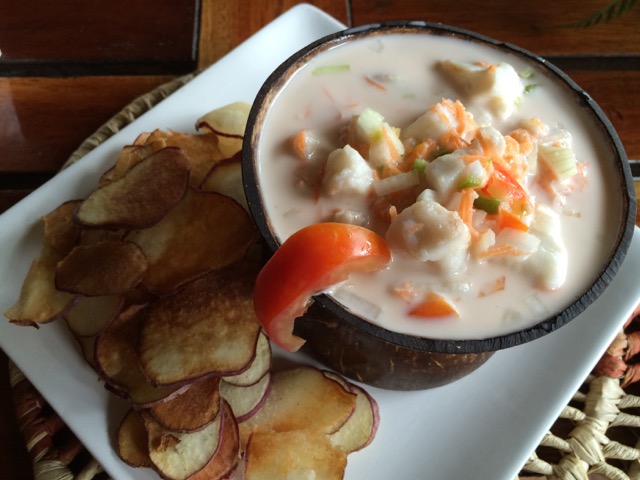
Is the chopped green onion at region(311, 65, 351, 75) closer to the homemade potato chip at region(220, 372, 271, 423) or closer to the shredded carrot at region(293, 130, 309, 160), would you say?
the shredded carrot at region(293, 130, 309, 160)

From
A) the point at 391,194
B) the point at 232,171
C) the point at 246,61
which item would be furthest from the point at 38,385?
the point at 246,61

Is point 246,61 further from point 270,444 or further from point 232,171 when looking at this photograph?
point 270,444

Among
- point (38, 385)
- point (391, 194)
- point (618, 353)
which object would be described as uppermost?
point (391, 194)

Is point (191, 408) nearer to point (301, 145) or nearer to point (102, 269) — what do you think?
point (102, 269)

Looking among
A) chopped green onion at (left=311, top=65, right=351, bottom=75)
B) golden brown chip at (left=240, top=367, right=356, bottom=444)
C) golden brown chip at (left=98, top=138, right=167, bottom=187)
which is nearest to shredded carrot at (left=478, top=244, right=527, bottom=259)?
golden brown chip at (left=240, top=367, right=356, bottom=444)

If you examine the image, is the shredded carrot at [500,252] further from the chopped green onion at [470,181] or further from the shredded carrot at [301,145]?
the shredded carrot at [301,145]

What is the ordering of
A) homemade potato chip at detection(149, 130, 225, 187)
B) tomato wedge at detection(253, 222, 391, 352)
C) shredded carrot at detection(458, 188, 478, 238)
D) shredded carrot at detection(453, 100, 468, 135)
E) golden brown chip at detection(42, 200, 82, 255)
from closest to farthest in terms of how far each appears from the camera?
tomato wedge at detection(253, 222, 391, 352)
shredded carrot at detection(458, 188, 478, 238)
shredded carrot at detection(453, 100, 468, 135)
golden brown chip at detection(42, 200, 82, 255)
homemade potato chip at detection(149, 130, 225, 187)
